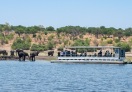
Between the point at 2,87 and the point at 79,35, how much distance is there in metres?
139

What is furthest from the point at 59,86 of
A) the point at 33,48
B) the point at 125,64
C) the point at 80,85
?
the point at 33,48

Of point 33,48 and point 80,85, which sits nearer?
point 80,85

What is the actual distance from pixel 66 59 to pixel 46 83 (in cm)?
4865

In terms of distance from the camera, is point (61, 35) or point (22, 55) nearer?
point (22, 55)

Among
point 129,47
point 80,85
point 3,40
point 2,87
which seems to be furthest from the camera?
point 3,40

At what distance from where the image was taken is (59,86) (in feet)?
177

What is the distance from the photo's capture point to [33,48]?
474ft

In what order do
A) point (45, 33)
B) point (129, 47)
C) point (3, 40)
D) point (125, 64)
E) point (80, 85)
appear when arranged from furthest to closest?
point (45, 33) → point (3, 40) → point (129, 47) → point (125, 64) → point (80, 85)

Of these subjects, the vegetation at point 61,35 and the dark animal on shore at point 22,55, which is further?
the vegetation at point 61,35

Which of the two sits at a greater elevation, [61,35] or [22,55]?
[61,35]

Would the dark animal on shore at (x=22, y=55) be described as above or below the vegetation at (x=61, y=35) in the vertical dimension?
below

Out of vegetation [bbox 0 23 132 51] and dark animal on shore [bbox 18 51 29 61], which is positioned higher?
vegetation [bbox 0 23 132 51]

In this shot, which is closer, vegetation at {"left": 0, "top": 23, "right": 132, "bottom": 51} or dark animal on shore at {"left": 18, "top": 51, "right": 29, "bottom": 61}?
dark animal on shore at {"left": 18, "top": 51, "right": 29, "bottom": 61}

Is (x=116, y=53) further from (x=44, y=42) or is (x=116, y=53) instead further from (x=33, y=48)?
(x=44, y=42)
